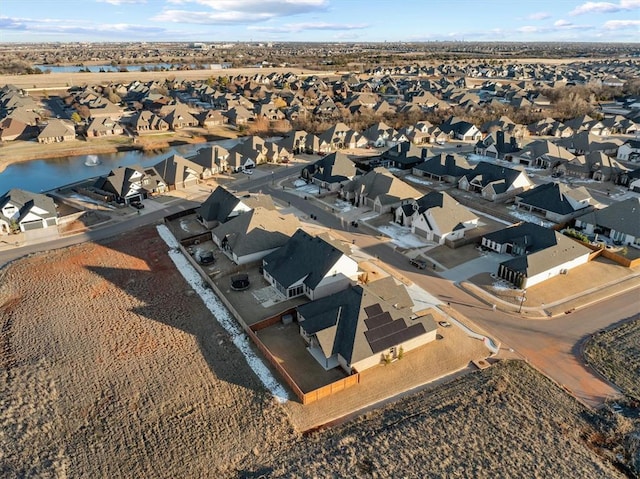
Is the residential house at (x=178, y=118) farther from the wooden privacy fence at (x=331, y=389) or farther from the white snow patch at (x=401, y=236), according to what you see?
the wooden privacy fence at (x=331, y=389)

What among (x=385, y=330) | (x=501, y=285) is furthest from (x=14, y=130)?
(x=501, y=285)

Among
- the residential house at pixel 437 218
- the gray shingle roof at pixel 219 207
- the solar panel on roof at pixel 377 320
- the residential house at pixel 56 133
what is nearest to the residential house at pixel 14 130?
the residential house at pixel 56 133

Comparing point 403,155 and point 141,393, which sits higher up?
point 403,155

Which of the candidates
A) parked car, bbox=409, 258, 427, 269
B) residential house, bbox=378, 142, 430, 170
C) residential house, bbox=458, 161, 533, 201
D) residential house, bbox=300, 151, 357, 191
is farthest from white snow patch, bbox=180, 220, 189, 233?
residential house, bbox=458, 161, 533, 201

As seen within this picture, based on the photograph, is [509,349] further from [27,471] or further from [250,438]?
[27,471]

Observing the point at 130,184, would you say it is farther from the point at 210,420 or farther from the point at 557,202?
the point at 557,202

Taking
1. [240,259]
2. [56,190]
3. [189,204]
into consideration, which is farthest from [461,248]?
[56,190]

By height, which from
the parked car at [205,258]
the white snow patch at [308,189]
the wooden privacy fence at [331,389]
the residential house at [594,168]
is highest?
the residential house at [594,168]
